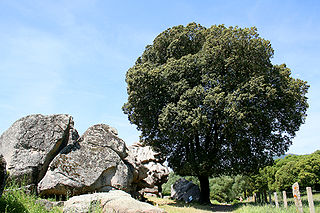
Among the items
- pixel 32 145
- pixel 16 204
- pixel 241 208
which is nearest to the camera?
pixel 16 204

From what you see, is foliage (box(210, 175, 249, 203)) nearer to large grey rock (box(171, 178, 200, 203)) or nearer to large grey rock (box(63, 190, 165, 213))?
large grey rock (box(171, 178, 200, 203))

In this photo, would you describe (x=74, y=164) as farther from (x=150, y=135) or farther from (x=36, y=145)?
(x=150, y=135)

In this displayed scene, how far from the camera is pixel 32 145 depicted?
12016mm

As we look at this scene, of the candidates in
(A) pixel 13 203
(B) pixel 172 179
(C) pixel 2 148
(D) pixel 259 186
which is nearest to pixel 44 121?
(C) pixel 2 148

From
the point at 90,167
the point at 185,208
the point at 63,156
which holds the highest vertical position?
the point at 63,156

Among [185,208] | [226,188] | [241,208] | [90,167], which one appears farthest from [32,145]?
[226,188]

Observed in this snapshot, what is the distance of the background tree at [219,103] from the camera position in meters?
17.1

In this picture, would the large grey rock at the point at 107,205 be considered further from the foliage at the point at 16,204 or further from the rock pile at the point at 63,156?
the rock pile at the point at 63,156

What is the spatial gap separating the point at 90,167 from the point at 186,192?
45.5 feet

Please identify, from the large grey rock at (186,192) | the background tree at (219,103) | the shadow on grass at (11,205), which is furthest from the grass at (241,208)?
the shadow on grass at (11,205)

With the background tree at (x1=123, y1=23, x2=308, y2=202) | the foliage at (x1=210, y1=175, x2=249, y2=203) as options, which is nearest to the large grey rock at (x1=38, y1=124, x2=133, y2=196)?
the background tree at (x1=123, y1=23, x2=308, y2=202)

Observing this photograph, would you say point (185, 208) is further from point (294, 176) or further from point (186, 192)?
point (294, 176)

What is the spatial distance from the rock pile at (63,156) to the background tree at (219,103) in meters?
5.42

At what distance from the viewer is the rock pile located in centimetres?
1159
